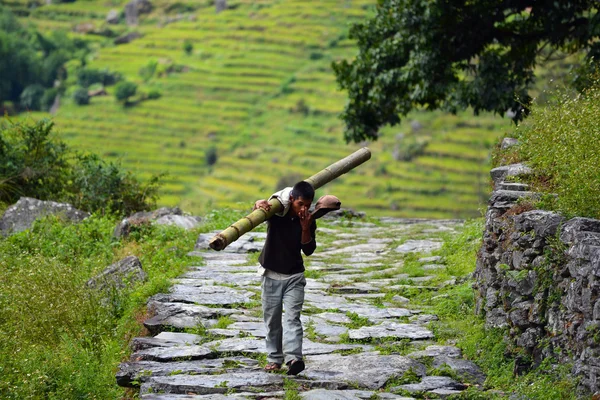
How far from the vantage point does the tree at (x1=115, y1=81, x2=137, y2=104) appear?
88.5m

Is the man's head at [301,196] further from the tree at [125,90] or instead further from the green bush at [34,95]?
the green bush at [34,95]

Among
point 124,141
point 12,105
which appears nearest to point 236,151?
point 124,141

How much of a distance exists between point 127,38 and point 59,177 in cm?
9196

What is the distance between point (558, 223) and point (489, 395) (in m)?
1.46

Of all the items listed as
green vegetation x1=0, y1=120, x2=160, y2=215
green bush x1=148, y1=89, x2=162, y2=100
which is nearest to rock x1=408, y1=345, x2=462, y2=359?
green vegetation x1=0, y1=120, x2=160, y2=215

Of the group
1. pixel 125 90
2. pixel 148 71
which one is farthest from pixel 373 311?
pixel 148 71

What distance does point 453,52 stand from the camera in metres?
18.4

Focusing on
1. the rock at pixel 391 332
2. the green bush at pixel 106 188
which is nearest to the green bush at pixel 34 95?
the green bush at pixel 106 188

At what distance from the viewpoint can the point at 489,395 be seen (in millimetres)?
7473

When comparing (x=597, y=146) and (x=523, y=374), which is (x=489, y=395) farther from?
(x=597, y=146)

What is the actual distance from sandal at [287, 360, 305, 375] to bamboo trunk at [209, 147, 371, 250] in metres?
1.10

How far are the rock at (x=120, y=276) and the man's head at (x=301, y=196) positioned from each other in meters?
3.48

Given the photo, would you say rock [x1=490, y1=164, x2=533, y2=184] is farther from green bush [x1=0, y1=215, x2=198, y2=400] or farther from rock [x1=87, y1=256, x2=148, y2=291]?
rock [x1=87, y1=256, x2=148, y2=291]

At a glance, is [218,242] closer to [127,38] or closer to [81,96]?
[81,96]
